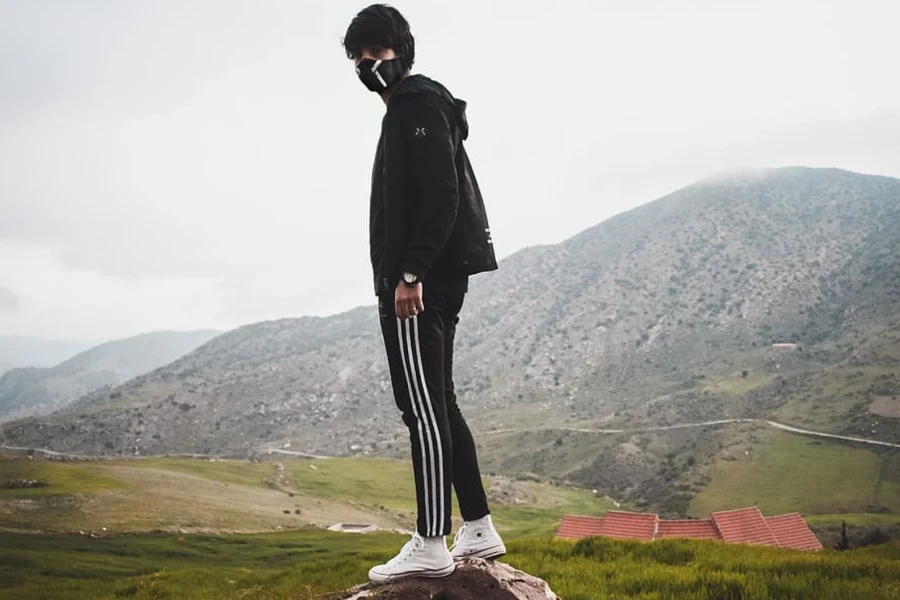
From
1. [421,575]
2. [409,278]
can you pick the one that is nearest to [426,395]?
[409,278]

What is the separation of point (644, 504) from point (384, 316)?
77.5m

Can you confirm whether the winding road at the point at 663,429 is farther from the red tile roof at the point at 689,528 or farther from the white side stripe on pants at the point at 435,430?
the white side stripe on pants at the point at 435,430

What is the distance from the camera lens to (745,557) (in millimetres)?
7609

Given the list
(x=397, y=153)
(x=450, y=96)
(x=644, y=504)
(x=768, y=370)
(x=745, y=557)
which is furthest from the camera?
(x=768, y=370)

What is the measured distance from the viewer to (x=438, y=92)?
5195 millimetres

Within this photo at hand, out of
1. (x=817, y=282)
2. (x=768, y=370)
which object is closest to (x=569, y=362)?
(x=768, y=370)

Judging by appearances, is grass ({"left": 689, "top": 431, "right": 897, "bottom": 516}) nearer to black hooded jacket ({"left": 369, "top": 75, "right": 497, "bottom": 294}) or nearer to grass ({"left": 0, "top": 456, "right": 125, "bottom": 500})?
grass ({"left": 0, "top": 456, "right": 125, "bottom": 500})

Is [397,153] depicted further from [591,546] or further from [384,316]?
[591,546]

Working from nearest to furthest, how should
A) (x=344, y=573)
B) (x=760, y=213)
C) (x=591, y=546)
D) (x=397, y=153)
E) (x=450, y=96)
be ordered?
1. (x=397, y=153)
2. (x=450, y=96)
3. (x=591, y=546)
4. (x=344, y=573)
5. (x=760, y=213)

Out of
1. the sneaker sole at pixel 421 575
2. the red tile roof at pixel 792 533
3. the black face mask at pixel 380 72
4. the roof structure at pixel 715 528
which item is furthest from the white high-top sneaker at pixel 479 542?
the red tile roof at pixel 792 533

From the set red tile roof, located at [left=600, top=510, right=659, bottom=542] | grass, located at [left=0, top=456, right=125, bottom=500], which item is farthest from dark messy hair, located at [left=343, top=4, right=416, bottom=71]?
grass, located at [left=0, top=456, right=125, bottom=500]

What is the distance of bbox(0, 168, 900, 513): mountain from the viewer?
96375 mm

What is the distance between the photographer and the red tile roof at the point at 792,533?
31.9 metres

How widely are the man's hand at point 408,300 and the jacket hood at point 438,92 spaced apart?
1.41 meters
